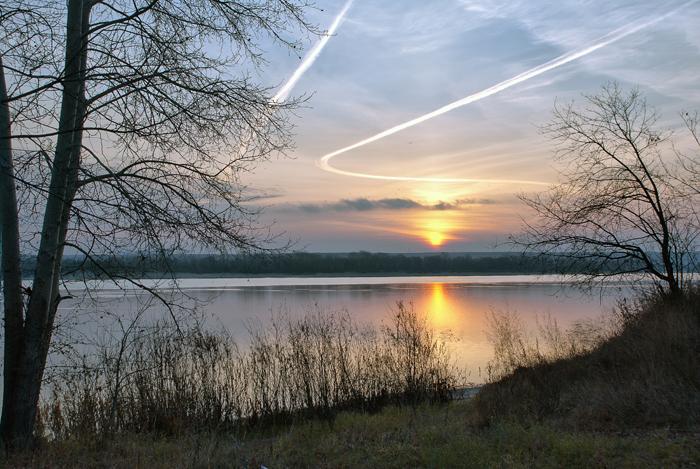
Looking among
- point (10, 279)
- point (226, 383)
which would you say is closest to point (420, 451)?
point (10, 279)

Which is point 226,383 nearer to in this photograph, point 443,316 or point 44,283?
point 44,283

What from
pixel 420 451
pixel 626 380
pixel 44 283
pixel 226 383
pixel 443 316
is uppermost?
pixel 44 283

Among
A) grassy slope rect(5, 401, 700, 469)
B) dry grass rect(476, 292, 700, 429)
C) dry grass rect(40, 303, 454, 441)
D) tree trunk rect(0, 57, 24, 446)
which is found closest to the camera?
grassy slope rect(5, 401, 700, 469)

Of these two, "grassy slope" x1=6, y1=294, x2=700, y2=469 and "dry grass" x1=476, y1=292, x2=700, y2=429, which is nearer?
"grassy slope" x1=6, y1=294, x2=700, y2=469

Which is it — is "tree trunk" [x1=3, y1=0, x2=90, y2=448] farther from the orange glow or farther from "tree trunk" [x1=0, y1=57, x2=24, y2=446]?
the orange glow

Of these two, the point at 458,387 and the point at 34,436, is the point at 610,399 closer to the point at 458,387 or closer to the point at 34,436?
the point at 458,387

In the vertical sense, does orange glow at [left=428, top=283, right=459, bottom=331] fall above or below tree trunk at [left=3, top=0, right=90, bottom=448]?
below

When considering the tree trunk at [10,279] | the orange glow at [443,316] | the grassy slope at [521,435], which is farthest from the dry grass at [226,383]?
the orange glow at [443,316]

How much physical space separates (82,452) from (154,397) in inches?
122

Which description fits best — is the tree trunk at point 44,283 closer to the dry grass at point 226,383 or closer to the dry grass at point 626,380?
the dry grass at point 226,383

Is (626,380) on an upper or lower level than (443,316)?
upper

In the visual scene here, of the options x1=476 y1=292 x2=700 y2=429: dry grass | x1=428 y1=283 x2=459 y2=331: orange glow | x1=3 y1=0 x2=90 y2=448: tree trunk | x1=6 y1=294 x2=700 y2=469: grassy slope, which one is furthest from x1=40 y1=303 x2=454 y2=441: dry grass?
x1=428 y1=283 x2=459 y2=331: orange glow

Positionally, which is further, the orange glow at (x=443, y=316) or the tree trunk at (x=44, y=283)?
the orange glow at (x=443, y=316)

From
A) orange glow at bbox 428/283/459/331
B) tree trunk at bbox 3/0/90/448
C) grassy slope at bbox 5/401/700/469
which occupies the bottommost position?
orange glow at bbox 428/283/459/331
